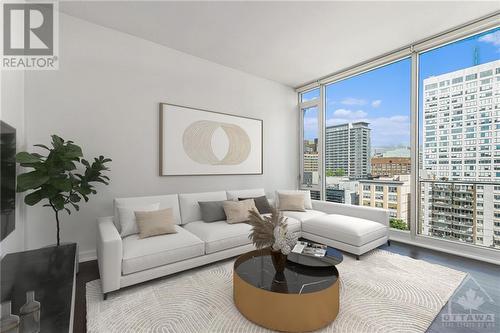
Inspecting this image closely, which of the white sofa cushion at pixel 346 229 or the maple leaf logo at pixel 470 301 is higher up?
the white sofa cushion at pixel 346 229

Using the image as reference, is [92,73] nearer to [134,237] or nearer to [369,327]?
[134,237]

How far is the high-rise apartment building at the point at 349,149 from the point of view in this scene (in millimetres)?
4398

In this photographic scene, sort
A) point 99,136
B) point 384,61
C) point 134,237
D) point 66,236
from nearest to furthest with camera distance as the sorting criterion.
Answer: point 134,237, point 66,236, point 99,136, point 384,61

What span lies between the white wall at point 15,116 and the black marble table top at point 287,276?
6.59 feet

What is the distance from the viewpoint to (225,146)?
4.15 m

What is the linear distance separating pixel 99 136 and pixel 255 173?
269cm

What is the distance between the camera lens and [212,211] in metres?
3.29

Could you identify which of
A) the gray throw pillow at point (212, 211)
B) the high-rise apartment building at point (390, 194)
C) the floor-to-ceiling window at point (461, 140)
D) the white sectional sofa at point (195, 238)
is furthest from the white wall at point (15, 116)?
the floor-to-ceiling window at point (461, 140)

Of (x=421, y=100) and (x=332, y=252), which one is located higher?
(x=421, y=100)

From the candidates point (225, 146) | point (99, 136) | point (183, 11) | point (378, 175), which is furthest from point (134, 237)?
point (378, 175)

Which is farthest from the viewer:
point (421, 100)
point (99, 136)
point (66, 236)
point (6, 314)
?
point (421, 100)

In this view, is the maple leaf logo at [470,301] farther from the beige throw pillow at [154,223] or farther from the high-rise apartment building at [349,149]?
the beige throw pillow at [154,223]

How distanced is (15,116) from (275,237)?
2795 mm

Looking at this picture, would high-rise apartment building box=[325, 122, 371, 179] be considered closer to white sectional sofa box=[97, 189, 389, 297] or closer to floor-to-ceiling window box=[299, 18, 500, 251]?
floor-to-ceiling window box=[299, 18, 500, 251]
